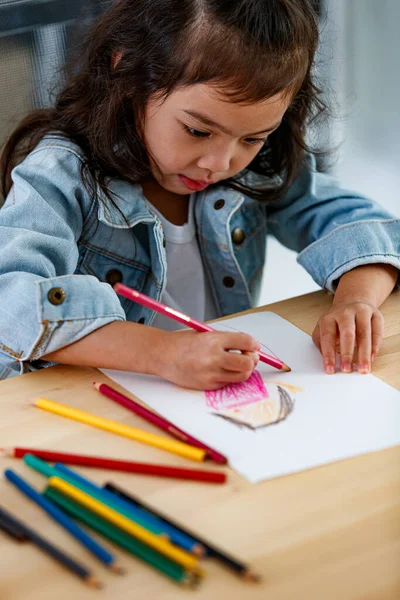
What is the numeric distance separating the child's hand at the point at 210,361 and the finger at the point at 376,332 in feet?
0.42

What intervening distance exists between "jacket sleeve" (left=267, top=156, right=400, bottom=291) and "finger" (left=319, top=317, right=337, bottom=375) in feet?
0.43

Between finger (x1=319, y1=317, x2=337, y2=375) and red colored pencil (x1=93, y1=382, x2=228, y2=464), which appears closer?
red colored pencil (x1=93, y1=382, x2=228, y2=464)

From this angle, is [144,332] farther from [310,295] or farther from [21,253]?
[310,295]

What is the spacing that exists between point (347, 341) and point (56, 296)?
0.93ft

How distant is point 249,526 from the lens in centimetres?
49

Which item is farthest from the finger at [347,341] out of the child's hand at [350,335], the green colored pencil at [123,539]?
the green colored pencil at [123,539]

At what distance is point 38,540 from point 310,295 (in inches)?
19.7

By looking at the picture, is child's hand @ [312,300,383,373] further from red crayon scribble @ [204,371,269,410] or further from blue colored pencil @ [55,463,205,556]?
blue colored pencil @ [55,463,205,556]

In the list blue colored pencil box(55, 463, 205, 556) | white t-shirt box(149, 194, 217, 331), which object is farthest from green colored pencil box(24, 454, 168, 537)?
white t-shirt box(149, 194, 217, 331)

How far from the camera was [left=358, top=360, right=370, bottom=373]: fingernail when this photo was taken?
71cm

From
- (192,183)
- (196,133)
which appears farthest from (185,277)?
(196,133)

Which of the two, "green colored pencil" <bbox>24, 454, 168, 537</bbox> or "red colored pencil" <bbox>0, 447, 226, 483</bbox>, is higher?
"green colored pencil" <bbox>24, 454, 168, 537</bbox>

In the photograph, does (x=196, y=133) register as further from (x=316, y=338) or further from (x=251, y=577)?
(x=251, y=577)

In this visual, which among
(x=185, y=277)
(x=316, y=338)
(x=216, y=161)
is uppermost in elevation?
(x=216, y=161)
